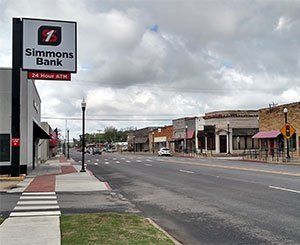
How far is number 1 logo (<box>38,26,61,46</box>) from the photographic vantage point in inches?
1000

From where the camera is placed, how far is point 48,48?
25.4m

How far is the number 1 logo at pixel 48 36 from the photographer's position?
1000 inches

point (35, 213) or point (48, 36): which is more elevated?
point (48, 36)

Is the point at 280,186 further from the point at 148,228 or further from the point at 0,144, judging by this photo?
the point at 0,144

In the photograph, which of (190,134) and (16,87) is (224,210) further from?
(190,134)

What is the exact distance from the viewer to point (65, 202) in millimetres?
14500

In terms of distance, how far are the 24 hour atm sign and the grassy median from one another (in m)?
16.1

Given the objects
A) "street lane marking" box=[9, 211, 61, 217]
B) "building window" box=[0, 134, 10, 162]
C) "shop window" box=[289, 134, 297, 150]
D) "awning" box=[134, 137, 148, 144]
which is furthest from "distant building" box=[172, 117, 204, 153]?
"street lane marking" box=[9, 211, 61, 217]

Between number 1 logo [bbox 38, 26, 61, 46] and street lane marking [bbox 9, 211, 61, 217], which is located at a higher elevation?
number 1 logo [bbox 38, 26, 61, 46]

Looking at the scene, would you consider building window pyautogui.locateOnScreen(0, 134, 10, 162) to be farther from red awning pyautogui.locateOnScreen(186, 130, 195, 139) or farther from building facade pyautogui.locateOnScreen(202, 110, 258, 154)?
red awning pyautogui.locateOnScreen(186, 130, 195, 139)

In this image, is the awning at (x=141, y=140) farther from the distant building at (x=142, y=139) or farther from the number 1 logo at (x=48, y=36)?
the number 1 logo at (x=48, y=36)

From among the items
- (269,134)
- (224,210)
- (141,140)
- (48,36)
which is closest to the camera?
(224,210)

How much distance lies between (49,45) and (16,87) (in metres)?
3.06

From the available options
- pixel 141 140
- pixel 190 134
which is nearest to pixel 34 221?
pixel 190 134
